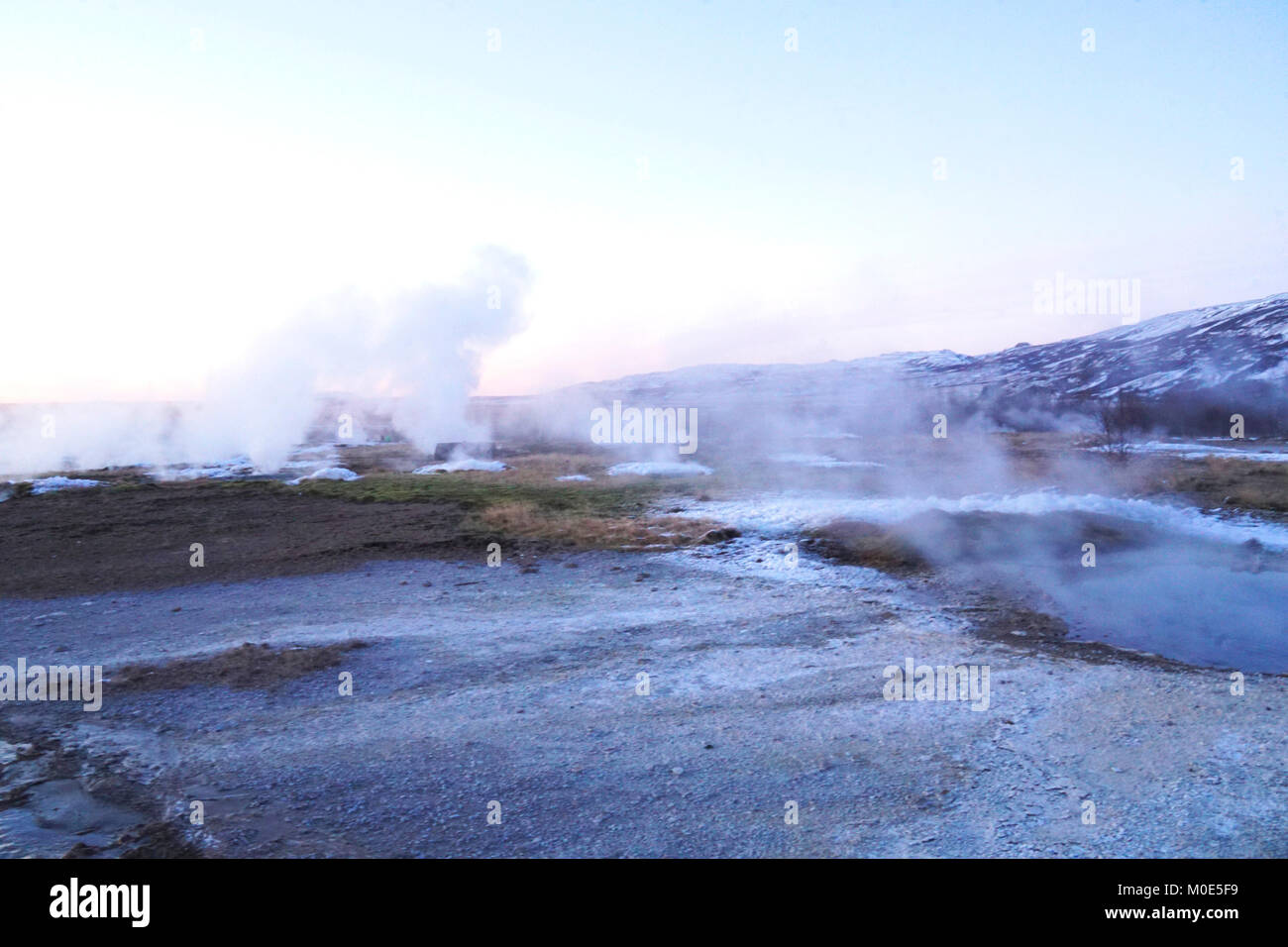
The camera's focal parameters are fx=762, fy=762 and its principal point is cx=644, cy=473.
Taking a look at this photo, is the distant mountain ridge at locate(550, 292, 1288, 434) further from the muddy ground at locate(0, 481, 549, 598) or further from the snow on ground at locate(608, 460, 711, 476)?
the muddy ground at locate(0, 481, 549, 598)

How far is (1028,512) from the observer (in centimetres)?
1683

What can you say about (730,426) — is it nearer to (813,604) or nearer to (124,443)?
(124,443)

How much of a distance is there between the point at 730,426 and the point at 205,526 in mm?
44748

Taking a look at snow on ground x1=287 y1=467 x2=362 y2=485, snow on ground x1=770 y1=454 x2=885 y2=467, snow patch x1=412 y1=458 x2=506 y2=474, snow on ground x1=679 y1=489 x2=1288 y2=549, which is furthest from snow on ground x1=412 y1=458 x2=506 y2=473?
snow on ground x1=679 y1=489 x2=1288 y2=549

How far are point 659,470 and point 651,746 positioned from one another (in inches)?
982

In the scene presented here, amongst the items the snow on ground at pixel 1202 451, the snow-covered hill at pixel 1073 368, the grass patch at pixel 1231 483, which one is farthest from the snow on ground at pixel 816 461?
the snow-covered hill at pixel 1073 368

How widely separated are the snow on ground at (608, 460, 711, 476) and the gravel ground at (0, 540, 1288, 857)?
19.4 m

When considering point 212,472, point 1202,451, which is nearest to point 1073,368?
point 1202,451

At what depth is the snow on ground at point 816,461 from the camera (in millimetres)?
33156

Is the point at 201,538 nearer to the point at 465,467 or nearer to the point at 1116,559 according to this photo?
the point at 465,467

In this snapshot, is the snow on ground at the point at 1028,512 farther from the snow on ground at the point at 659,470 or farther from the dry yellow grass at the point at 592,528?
the snow on ground at the point at 659,470

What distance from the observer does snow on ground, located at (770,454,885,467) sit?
109ft

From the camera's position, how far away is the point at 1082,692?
8.12 meters
